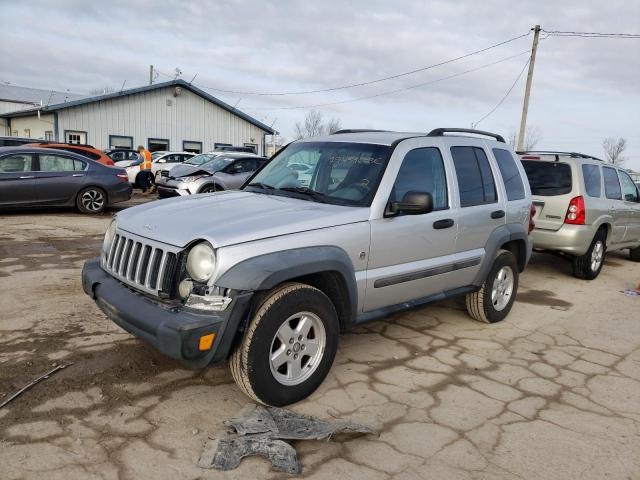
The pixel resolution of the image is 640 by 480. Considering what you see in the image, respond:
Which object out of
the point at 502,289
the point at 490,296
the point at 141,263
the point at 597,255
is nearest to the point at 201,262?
the point at 141,263

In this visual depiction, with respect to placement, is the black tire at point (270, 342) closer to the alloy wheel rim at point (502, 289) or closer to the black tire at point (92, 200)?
the alloy wheel rim at point (502, 289)

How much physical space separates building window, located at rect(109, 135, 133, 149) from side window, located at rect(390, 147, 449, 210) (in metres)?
24.6

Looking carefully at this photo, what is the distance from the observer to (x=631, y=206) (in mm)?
8359

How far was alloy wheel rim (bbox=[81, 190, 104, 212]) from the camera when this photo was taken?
457 inches

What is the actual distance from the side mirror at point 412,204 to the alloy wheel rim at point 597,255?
5.07 metres

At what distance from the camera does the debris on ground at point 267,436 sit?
274 cm

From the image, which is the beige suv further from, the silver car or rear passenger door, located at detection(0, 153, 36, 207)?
rear passenger door, located at detection(0, 153, 36, 207)

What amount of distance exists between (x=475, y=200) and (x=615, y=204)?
14.4 ft

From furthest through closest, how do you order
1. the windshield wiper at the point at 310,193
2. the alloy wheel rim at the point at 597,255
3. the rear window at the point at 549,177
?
1. the alloy wheel rim at the point at 597,255
2. the rear window at the point at 549,177
3. the windshield wiper at the point at 310,193

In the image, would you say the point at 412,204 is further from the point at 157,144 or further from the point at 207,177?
the point at 157,144

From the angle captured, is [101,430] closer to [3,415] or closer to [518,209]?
[3,415]

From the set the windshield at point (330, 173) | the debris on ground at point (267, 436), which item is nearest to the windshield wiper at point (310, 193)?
the windshield at point (330, 173)

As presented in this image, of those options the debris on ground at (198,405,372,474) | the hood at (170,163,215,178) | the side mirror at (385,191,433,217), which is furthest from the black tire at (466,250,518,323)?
the hood at (170,163,215,178)

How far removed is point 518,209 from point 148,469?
4.28 metres
